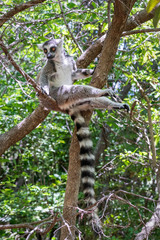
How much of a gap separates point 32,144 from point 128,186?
3.28 meters

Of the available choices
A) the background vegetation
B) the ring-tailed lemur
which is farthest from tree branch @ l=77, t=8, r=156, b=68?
the ring-tailed lemur

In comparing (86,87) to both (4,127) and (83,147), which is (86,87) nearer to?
(83,147)

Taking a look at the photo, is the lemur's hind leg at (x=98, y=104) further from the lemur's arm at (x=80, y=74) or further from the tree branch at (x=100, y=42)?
the tree branch at (x=100, y=42)

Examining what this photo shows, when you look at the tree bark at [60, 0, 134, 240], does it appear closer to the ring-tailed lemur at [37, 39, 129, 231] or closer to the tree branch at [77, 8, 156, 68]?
the ring-tailed lemur at [37, 39, 129, 231]

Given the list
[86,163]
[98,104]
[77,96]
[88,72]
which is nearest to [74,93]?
[77,96]

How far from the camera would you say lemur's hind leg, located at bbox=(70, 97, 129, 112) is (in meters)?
3.12

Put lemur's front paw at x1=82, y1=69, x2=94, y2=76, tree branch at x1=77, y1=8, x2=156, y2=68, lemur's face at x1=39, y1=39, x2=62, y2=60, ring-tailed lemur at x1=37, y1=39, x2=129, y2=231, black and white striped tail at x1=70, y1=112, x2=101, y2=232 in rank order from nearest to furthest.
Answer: black and white striped tail at x1=70, y1=112, x2=101, y2=232 < ring-tailed lemur at x1=37, y1=39, x2=129, y2=231 < tree branch at x1=77, y1=8, x2=156, y2=68 < lemur's front paw at x1=82, y1=69, x2=94, y2=76 < lemur's face at x1=39, y1=39, x2=62, y2=60

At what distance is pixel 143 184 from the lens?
7.87m

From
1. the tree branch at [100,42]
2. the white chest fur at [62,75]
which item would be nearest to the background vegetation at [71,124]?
the tree branch at [100,42]

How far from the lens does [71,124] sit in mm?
6203

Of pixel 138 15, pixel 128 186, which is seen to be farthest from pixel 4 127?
pixel 128 186

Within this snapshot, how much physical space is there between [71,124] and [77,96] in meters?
2.84

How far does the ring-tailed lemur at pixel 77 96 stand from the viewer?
3039 mm

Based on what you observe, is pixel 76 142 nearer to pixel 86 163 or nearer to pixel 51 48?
pixel 86 163
